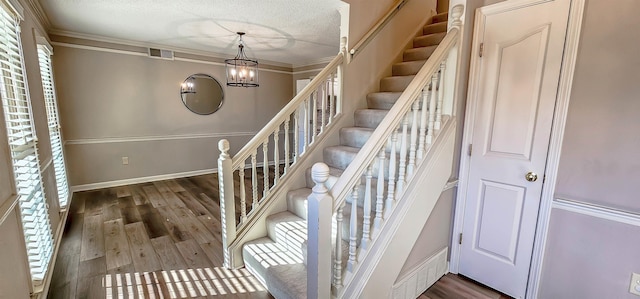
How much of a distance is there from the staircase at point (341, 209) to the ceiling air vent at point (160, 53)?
3.54 meters

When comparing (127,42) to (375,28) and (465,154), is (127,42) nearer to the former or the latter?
(375,28)

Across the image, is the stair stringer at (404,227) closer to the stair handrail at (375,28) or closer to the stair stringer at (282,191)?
the stair stringer at (282,191)

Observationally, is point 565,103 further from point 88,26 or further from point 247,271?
point 88,26

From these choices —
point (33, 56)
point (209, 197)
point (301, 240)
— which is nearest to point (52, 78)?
point (33, 56)

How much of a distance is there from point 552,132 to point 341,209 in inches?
56.9

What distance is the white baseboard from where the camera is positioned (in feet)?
6.12

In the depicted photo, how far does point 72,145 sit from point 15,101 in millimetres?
2527

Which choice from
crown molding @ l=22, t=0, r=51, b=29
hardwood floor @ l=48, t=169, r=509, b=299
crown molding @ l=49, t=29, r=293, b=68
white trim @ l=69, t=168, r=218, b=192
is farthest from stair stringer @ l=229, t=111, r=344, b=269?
crown molding @ l=49, t=29, r=293, b=68

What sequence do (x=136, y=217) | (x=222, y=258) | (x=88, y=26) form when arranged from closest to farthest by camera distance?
(x=222, y=258) < (x=136, y=217) < (x=88, y=26)

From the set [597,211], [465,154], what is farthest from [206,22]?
[597,211]

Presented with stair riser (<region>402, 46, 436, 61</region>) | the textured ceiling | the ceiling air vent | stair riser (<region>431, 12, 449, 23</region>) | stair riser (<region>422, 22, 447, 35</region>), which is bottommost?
stair riser (<region>402, 46, 436, 61</region>)

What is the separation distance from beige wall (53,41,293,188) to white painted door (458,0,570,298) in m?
4.48

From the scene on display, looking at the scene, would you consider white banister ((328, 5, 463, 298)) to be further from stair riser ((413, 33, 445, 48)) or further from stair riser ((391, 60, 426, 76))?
stair riser ((413, 33, 445, 48))

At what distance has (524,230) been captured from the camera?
1.90m
